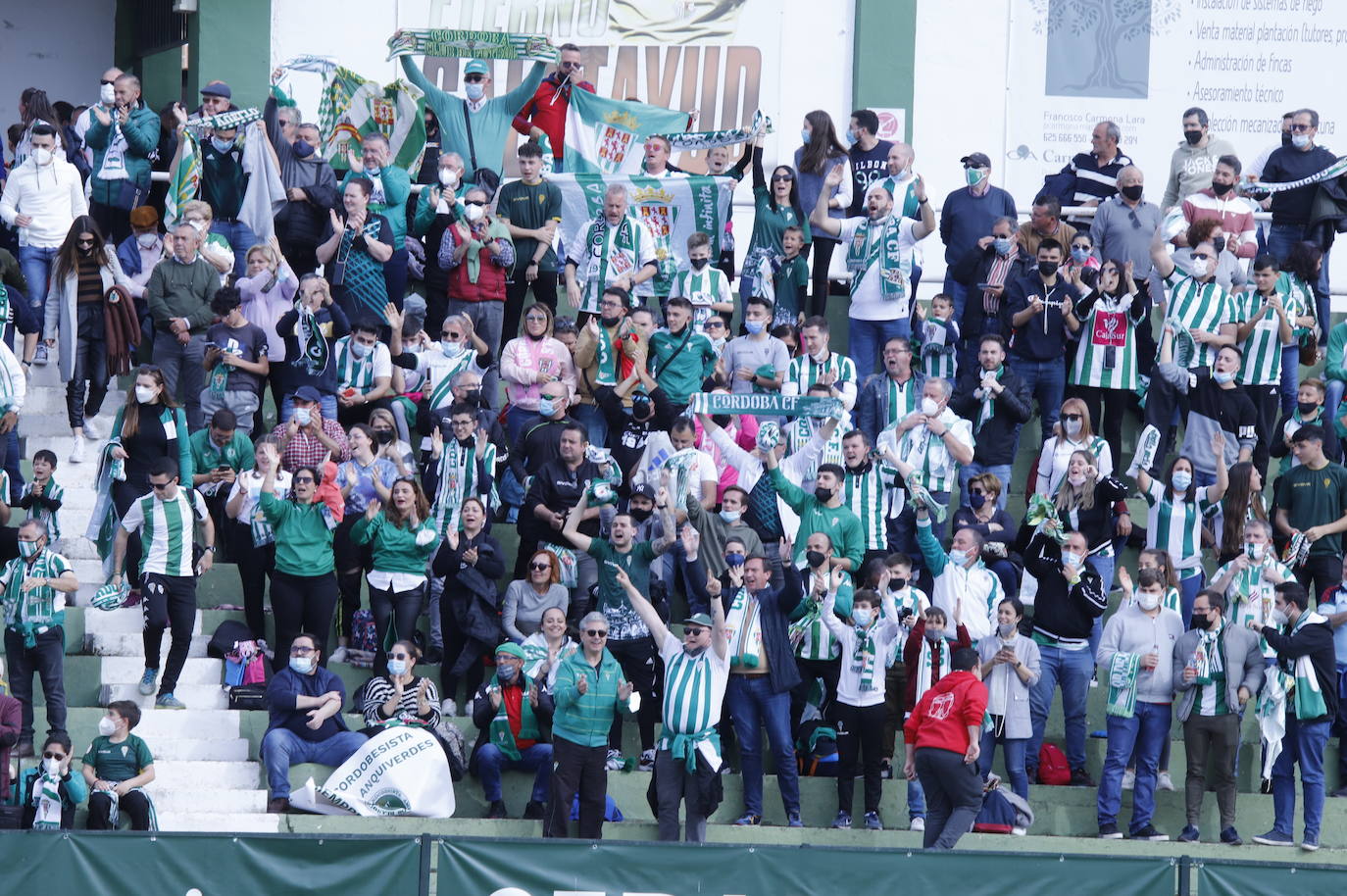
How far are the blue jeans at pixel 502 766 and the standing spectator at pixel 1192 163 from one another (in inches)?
349

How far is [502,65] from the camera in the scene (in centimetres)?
2450

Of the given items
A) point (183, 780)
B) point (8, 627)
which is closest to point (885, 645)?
point (183, 780)

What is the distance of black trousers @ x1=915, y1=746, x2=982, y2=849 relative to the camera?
15047mm

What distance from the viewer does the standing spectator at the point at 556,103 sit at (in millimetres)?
21656

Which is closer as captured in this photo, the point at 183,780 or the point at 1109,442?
the point at 183,780

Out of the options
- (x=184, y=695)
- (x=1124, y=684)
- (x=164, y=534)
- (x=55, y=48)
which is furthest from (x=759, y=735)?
(x=55, y=48)

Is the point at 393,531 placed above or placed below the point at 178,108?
below

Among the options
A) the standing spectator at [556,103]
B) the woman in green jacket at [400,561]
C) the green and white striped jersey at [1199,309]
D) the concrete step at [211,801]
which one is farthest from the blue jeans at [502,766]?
the standing spectator at [556,103]

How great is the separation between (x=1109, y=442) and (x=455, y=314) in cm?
582

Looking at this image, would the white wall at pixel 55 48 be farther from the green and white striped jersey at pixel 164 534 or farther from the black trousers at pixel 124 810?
the black trousers at pixel 124 810

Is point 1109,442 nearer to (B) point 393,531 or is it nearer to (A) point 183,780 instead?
(B) point 393,531

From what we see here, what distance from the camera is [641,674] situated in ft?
54.5

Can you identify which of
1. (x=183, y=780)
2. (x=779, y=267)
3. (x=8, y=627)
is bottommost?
(x=183, y=780)

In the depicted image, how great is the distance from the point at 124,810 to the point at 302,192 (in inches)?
263
